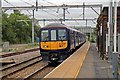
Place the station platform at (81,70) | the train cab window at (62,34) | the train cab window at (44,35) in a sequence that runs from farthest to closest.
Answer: the train cab window at (62,34) < the train cab window at (44,35) < the station platform at (81,70)

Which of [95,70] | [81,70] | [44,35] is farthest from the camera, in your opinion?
[44,35]

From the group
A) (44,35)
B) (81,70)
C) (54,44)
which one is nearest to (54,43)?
(54,44)

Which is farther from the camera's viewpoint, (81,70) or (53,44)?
(53,44)

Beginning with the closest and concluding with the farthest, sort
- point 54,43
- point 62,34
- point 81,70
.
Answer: point 81,70, point 54,43, point 62,34

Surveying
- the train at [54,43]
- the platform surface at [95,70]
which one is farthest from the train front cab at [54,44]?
the platform surface at [95,70]

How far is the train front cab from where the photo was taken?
20.8 meters

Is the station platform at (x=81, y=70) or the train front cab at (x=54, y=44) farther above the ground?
the train front cab at (x=54, y=44)

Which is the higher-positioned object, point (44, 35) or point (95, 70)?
point (44, 35)

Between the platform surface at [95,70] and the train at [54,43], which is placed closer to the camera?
the platform surface at [95,70]

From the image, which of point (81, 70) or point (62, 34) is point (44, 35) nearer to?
point (62, 34)

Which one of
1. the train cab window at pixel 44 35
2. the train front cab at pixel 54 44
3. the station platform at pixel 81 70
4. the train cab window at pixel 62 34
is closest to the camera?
the station platform at pixel 81 70

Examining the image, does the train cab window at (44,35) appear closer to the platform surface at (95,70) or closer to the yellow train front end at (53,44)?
the yellow train front end at (53,44)

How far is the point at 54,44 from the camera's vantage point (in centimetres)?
2083

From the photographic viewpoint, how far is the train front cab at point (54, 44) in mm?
20797
